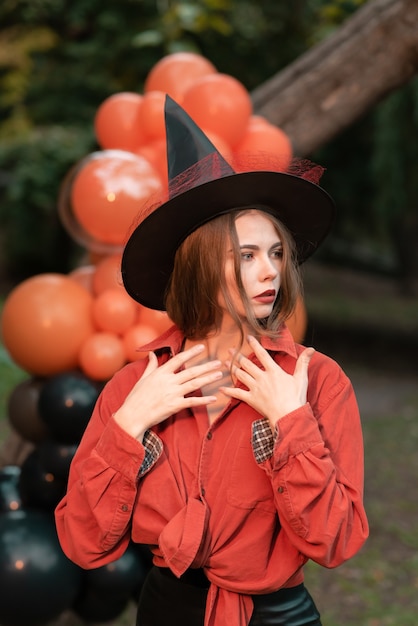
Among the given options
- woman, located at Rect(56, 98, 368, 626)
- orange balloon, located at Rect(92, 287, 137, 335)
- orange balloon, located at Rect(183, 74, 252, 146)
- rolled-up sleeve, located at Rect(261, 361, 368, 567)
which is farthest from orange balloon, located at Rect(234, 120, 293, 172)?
rolled-up sleeve, located at Rect(261, 361, 368, 567)

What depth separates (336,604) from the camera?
402 centimetres

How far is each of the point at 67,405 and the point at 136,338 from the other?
1.21ft

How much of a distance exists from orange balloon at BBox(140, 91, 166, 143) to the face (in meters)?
1.79

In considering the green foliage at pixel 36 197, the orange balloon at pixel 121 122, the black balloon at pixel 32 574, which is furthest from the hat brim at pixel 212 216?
the green foliage at pixel 36 197

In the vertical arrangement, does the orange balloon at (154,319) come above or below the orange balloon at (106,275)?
below

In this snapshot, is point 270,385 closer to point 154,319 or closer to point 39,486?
point 154,319

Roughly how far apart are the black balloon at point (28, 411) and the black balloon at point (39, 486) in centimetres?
11

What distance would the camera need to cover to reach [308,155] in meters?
4.19

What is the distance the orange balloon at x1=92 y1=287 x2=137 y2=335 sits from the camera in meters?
3.14

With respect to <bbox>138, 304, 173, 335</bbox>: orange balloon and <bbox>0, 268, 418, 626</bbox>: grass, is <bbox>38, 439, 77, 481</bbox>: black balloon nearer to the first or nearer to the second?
<bbox>138, 304, 173, 335</bbox>: orange balloon

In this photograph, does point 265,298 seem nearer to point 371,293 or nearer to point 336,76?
point 336,76

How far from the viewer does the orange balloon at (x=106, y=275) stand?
325cm

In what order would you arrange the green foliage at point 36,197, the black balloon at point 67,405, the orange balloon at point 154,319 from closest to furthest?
the black balloon at point 67,405
the orange balloon at point 154,319
the green foliage at point 36,197

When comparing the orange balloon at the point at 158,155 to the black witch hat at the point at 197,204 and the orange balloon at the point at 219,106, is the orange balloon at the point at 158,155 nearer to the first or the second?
the orange balloon at the point at 219,106
